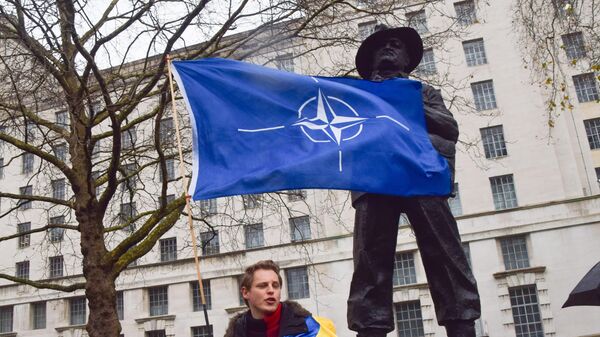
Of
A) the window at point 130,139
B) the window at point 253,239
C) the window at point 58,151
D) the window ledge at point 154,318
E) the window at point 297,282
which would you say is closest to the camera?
the window at point 58,151

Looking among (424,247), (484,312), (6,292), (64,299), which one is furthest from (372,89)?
(6,292)

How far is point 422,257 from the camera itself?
462 centimetres

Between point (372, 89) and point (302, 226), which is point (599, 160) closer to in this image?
point (302, 226)

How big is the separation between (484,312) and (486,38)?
15.7 meters

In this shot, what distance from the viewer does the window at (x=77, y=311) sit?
4325cm

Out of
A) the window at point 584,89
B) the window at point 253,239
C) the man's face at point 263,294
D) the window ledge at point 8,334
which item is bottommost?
the man's face at point 263,294

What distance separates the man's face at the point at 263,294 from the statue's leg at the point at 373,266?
0.59m

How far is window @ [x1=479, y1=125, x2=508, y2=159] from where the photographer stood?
36.3m

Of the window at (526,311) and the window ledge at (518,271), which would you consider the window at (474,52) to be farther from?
the window at (526,311)

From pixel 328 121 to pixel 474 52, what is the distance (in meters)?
34.8

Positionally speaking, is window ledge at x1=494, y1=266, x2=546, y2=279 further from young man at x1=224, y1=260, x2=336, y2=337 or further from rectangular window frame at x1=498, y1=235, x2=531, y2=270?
young man at x1=224, y1=260, x2=336, y2=337

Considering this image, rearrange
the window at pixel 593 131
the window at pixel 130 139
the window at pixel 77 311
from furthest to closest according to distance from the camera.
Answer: the window at pixel 77 311, the window at pixel 593 131, the window at pixel 130 139

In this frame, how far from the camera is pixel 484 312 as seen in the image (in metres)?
34.3

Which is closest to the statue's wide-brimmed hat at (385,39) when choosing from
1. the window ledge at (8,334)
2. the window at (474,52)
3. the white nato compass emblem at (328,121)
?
the white nato compass emblem at (328,121)
